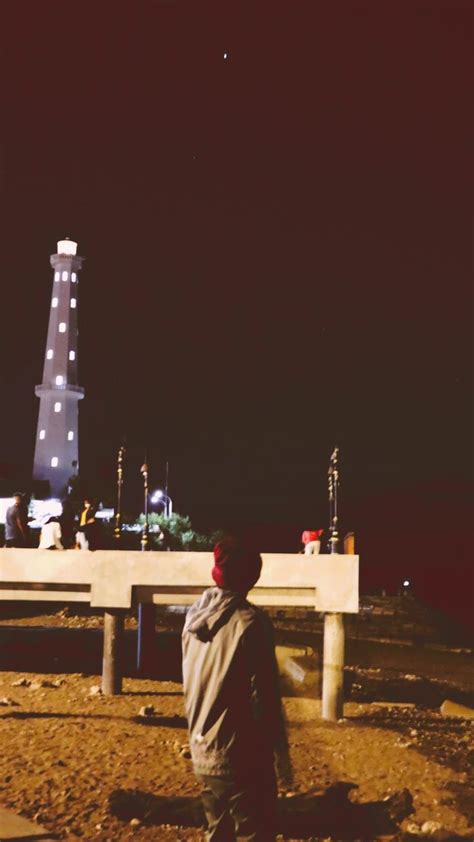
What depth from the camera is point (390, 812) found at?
7.07m

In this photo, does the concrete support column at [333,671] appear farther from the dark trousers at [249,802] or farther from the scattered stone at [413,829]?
the dark trousers at [249,802]

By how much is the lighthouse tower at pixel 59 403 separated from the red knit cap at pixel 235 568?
88290 millimetres

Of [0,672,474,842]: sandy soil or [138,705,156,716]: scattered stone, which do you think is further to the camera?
[138,705,156,716]: scattered stone

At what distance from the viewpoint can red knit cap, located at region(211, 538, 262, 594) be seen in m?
4.20

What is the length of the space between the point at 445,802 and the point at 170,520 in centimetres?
6236

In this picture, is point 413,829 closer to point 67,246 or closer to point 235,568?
point 235,568

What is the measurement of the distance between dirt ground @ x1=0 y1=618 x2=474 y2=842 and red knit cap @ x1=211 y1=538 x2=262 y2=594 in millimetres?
3267

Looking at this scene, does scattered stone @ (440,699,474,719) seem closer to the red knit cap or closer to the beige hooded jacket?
the beige hooded jacket

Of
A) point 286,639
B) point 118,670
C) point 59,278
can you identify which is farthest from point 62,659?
point 59,278

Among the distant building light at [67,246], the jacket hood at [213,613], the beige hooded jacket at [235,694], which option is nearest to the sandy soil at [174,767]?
the beige hooded jacket at [235,694]

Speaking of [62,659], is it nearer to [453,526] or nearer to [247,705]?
[247,705]

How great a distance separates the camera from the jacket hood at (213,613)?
162 inches

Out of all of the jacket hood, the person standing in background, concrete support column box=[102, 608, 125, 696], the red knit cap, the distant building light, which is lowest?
concrete support column box=[102, 608, 125, 696]

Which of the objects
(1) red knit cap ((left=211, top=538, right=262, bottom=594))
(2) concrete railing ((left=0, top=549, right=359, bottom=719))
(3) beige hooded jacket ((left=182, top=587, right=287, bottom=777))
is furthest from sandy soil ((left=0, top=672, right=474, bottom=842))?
(1) red knit cap ((left=211, top=538, right=262, bottom=594))
